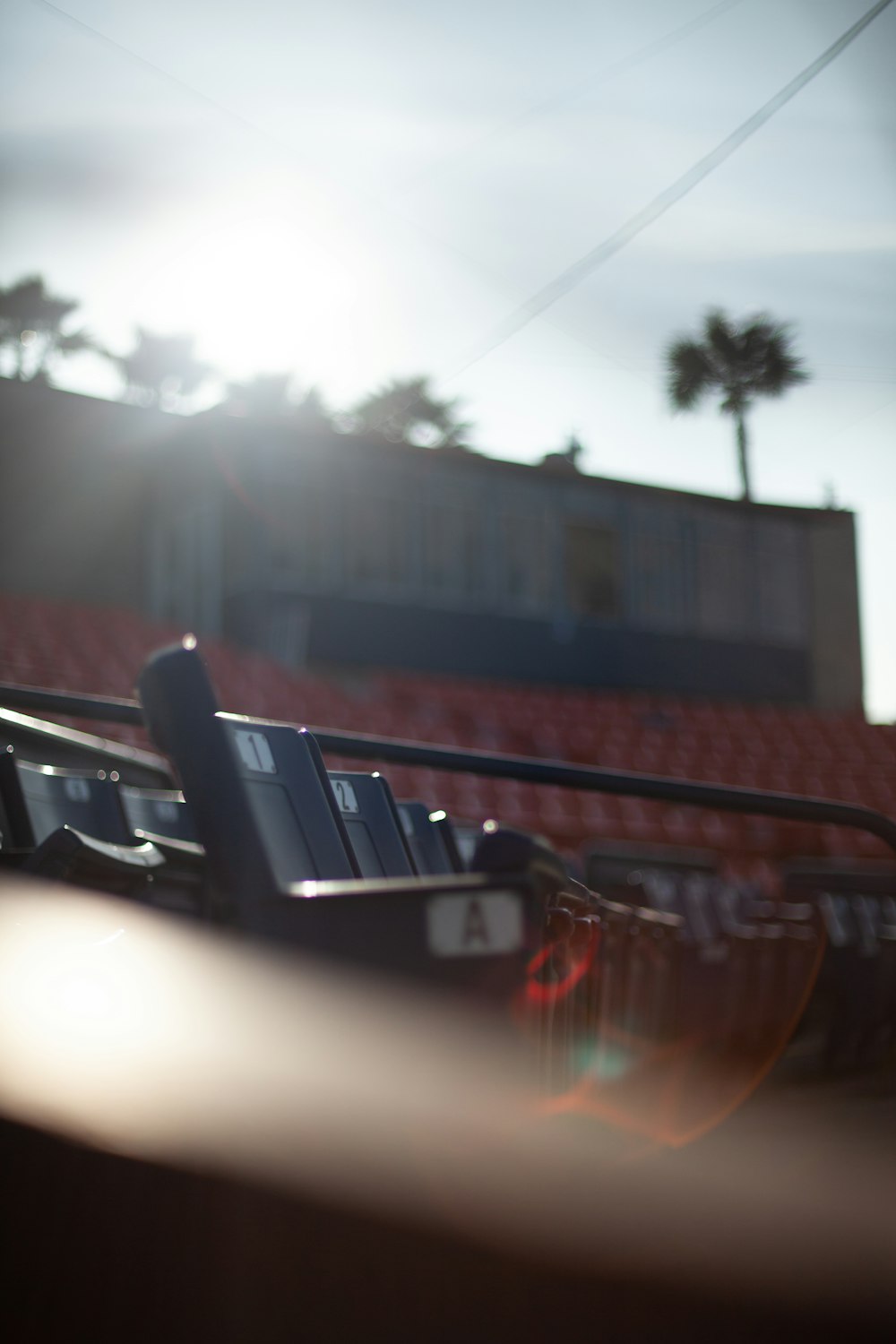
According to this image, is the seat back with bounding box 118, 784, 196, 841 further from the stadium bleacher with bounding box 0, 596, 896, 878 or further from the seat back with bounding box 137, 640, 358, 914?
the stadium bleacher with bounding box 0, 596, 896, 878

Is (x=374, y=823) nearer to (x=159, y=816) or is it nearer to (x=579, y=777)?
(x=579, y=777)

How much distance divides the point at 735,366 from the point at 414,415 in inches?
255

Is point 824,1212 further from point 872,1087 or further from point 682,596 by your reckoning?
point 682,596

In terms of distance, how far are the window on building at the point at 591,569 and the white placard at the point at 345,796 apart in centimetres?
1284

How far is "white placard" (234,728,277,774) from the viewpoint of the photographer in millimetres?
1697

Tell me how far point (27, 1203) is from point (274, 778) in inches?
27.0

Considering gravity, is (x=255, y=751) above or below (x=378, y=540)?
below

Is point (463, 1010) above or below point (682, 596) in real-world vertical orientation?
below

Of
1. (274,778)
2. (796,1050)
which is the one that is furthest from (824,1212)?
(796,1050)

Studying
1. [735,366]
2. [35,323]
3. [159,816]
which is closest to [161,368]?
[35,323]

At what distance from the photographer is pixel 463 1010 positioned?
4.02 ft

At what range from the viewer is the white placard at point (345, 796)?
6.91ft

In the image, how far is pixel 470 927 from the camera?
4.03 ft

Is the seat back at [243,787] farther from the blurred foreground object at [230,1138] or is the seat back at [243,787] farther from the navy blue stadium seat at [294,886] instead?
the blurred foreground object at [230,1138]
